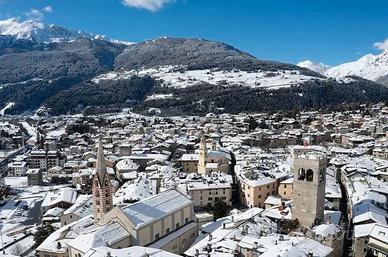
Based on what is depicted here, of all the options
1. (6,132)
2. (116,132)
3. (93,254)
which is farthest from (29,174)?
(6,132)

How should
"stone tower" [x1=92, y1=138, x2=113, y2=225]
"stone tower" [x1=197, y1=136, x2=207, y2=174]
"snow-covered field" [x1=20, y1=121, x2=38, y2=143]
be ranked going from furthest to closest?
1. "snow-covered field" [x1=20, y1=121, x2=38, y2=143]
2. "stone tower" [x1=197, y1=136, x2=207, y2=174]
3. "stone tower" [x1=92, y1=138, x2=113, y2=225]

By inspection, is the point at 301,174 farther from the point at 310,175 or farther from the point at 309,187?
the point at 309,187

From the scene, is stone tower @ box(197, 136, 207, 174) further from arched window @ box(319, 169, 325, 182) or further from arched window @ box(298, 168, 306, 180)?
arched window @ box(319, 169, 325, 182)

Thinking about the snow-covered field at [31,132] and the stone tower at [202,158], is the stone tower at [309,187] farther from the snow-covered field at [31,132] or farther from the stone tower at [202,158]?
the snow-covered field at [31,132]

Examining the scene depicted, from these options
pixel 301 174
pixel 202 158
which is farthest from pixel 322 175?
pixel 202 158

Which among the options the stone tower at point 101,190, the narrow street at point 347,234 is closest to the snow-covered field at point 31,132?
the stone tower at point 101,190

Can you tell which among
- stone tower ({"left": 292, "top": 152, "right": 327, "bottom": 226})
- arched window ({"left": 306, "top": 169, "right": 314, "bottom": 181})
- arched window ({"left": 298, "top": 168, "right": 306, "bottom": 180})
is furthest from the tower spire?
arched window ({"left": 306, "top": 169, "right": 314, "bottom": 181})
